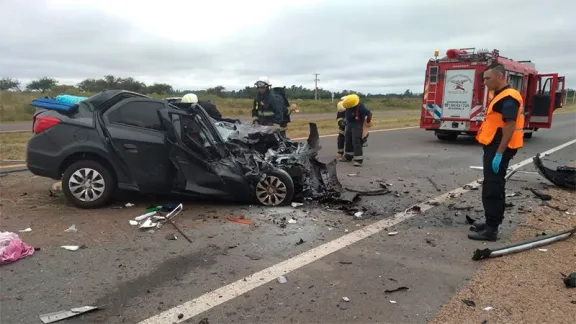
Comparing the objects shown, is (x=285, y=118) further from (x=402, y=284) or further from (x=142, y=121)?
(x=402, y=284)

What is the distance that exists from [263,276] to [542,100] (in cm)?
1475

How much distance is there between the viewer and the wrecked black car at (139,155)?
5.29 metres

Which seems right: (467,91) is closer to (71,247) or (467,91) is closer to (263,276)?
(263,276)

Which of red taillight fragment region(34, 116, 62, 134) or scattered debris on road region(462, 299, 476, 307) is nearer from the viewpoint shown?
scattered debris on road region(462, 299, 476, 307)

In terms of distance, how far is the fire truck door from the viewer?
14.9m

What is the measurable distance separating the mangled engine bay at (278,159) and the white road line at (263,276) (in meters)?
1.20

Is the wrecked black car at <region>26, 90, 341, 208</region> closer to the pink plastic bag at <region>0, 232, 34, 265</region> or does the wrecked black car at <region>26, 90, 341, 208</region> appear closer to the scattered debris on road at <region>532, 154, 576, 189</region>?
the pink plastic bag at <region>0, 232, 34, 265</region>

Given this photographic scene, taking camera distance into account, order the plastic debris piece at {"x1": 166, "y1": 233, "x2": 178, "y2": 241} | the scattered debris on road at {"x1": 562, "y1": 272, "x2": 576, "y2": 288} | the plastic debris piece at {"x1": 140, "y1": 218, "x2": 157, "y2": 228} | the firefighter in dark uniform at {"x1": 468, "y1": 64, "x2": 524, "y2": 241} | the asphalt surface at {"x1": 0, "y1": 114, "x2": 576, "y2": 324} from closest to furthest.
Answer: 1. the asphalt surface at {"x1": 0, "y1": 114, "x2": 576, "y2": 324}
2. the scattered debris on road at {"x1": 562, "y1": 272, "x2": 576, "y2": 288}
3. the firefighter in dark uniform at {"x1": 468, "y1": 64, "x2": 524, "y2": 241}
4. the plastic debris piece at {"x1": 166, "y1": 233, "x2": 178, "y2": 241}
5. the plastic debris piece at {"x1": 140, "y1": 218, "x2": 157, "y2": 228}

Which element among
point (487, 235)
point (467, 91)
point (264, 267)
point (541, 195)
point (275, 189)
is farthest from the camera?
point (467, 91)

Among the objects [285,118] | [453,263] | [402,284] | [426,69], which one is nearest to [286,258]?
[402,284]

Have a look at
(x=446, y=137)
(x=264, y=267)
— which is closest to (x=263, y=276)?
(x=264, y=267)

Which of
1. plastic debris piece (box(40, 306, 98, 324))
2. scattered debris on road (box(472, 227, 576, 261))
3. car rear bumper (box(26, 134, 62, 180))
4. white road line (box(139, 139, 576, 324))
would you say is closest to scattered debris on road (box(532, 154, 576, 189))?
scattered debris on road (box(472, 227, 576, 261))

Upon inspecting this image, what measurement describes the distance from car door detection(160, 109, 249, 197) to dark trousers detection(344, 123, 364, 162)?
4314mm

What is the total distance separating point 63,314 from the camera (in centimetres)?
295
